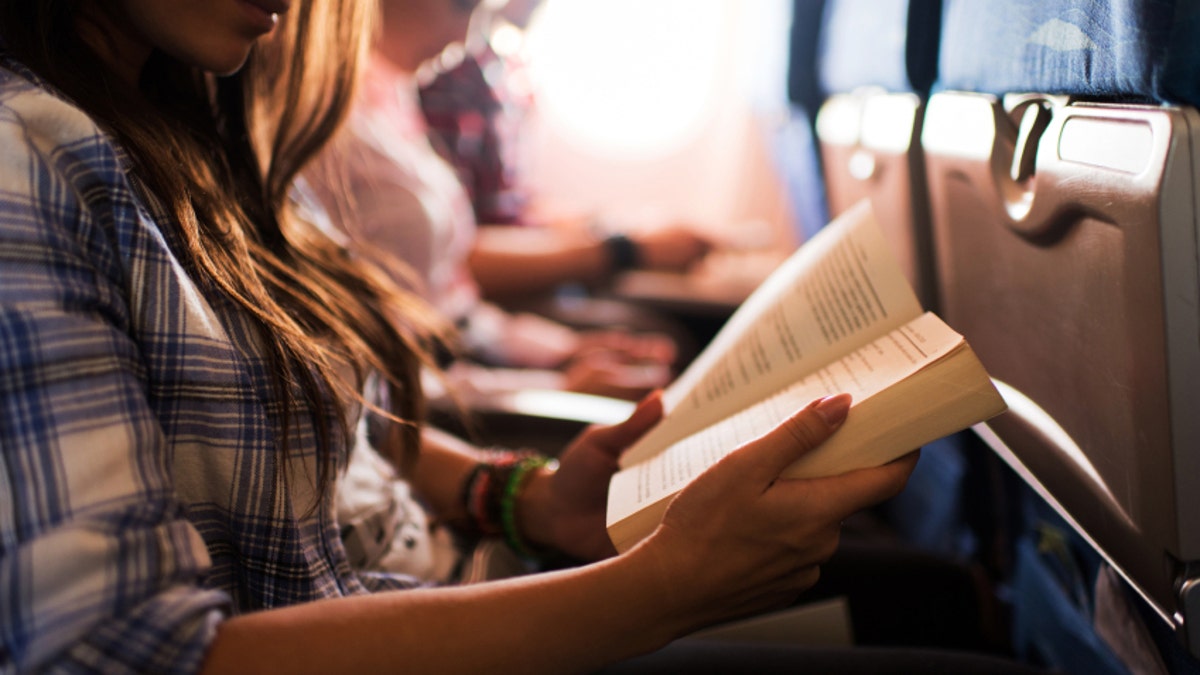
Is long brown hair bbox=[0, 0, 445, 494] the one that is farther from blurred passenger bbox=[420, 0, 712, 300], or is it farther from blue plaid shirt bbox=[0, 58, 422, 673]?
blurred passenger bbox=[420, 0, 712, 300]

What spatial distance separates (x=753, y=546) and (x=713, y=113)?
3.66m

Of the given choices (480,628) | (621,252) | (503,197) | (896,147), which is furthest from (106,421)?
(503,197)

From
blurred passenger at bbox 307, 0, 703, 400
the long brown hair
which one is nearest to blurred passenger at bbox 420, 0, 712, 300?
blurred passenger at bbox 307, 0, 703, 400

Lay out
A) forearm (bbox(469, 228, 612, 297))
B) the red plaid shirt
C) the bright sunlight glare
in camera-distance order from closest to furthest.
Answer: forearm (bbox(469, 228, 612, 297)) < the red plaid shirt < the bright sunlight glare

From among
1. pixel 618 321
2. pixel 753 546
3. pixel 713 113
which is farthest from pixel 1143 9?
pixel 713 113

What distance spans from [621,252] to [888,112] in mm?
1250

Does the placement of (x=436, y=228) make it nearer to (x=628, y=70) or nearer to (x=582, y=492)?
(x=582, y=492)

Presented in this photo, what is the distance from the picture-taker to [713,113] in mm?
3934

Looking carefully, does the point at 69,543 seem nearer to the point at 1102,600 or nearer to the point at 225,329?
the point at 225,329

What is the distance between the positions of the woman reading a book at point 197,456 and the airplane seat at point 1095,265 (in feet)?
0.38

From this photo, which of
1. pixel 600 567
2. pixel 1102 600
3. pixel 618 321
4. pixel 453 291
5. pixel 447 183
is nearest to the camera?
pixel 600 567

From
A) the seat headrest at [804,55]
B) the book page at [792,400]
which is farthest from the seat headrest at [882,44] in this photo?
the book page at [792,400]

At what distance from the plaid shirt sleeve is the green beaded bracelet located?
40 centimetres

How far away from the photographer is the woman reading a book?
39 cm
